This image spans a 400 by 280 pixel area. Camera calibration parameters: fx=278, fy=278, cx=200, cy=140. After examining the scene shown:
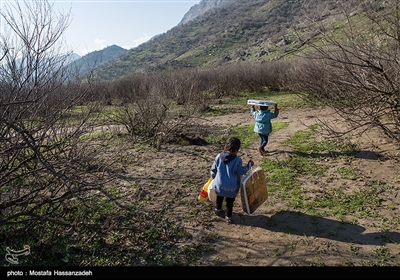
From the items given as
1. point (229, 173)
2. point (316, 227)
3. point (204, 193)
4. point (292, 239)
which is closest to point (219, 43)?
point (204, 193)

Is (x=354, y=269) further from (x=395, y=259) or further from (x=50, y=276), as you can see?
(x=50, y=276)

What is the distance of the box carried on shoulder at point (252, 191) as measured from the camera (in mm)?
3837

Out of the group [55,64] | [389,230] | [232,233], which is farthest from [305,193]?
[55,64]

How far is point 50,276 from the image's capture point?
2762mm

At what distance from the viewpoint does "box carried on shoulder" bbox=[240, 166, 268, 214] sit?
384cm

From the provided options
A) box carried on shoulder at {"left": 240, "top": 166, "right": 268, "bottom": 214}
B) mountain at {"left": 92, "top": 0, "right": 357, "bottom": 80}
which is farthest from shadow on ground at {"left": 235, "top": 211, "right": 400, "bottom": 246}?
mountain at {"left": 92, "top": 0, "right": 357, "bottom": 80}

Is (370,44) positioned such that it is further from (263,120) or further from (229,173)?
(229,173)

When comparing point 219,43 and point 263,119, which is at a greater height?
point 219,43

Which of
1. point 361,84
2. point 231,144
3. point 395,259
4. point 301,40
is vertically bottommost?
point 395,259

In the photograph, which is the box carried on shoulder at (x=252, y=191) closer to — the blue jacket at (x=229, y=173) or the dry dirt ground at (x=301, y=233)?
the blue jacket at (x=229, y=173)

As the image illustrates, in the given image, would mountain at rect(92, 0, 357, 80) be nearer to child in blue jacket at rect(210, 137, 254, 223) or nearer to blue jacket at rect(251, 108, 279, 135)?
blue jacket at rect(251, 108, 279, 135)

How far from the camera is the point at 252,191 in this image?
3.89 meters

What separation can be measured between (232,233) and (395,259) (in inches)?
71.7

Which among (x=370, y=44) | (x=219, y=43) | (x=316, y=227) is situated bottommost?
(x=316, y=227)
